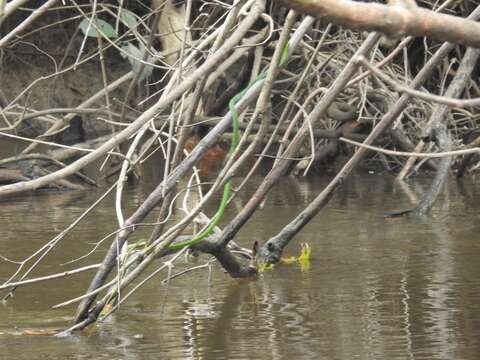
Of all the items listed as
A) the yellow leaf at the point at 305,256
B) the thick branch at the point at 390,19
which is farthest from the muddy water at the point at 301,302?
the thick branch at the point at 390,19

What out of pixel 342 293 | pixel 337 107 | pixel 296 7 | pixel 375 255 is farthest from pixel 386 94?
pixel 296 7

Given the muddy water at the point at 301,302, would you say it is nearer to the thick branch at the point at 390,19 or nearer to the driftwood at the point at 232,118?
the driftwood at the point at 232,118

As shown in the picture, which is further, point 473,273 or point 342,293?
point 473,273

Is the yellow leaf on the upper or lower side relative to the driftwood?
lower

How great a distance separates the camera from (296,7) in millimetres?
1518

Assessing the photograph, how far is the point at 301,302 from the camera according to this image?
161 inches

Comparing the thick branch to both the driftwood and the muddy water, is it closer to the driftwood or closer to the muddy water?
the driftwood

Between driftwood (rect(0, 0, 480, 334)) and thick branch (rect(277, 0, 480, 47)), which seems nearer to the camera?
thick branch (rect(277, 0, 480, 47))

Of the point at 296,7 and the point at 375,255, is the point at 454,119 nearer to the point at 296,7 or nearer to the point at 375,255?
the point at 375,255

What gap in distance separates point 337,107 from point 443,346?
18.0ft

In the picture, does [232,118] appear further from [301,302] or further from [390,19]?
[390,19]

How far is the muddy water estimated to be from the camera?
3.42m

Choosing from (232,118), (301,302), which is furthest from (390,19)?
(301,302)

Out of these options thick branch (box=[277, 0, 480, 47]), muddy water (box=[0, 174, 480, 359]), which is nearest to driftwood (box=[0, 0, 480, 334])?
thick branch (box=[277, 0, 480, 47])
